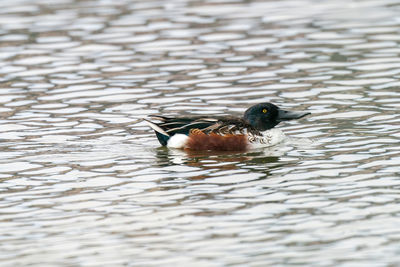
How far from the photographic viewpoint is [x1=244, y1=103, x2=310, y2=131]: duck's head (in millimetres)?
12844

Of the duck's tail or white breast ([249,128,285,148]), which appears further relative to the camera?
white breast ([249,128,285,148])

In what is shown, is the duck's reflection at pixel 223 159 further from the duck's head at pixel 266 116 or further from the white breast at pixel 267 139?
the duck's head at pixel 266 116

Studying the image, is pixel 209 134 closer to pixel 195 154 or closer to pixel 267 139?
pixel 195 154

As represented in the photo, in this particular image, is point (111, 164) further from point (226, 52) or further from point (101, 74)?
point (226, 52)

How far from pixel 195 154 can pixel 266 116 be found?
47.8 inches

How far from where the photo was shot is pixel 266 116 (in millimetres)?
12891

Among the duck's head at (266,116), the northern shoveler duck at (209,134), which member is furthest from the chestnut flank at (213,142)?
the duck's head at (266,116)

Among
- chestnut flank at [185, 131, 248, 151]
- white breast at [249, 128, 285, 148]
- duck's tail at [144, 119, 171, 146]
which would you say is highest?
duck's tail at [144, 119, 171, 146]

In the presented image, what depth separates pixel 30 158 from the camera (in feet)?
39.5

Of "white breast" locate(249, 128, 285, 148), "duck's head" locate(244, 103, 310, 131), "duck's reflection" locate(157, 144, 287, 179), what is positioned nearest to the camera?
"duck's reflection" locate(157, 144, 287, 179)

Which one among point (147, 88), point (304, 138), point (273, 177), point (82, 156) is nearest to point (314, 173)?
point (273, 177)

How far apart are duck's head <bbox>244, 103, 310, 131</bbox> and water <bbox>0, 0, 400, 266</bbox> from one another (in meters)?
0.31

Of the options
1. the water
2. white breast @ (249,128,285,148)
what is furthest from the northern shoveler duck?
the water

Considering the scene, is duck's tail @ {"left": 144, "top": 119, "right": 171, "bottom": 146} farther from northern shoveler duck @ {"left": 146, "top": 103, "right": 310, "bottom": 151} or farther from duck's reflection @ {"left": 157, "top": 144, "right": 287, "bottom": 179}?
duck's reflection @ {"left": 157, "top": 144, "right": 287, "bottom": 179}
